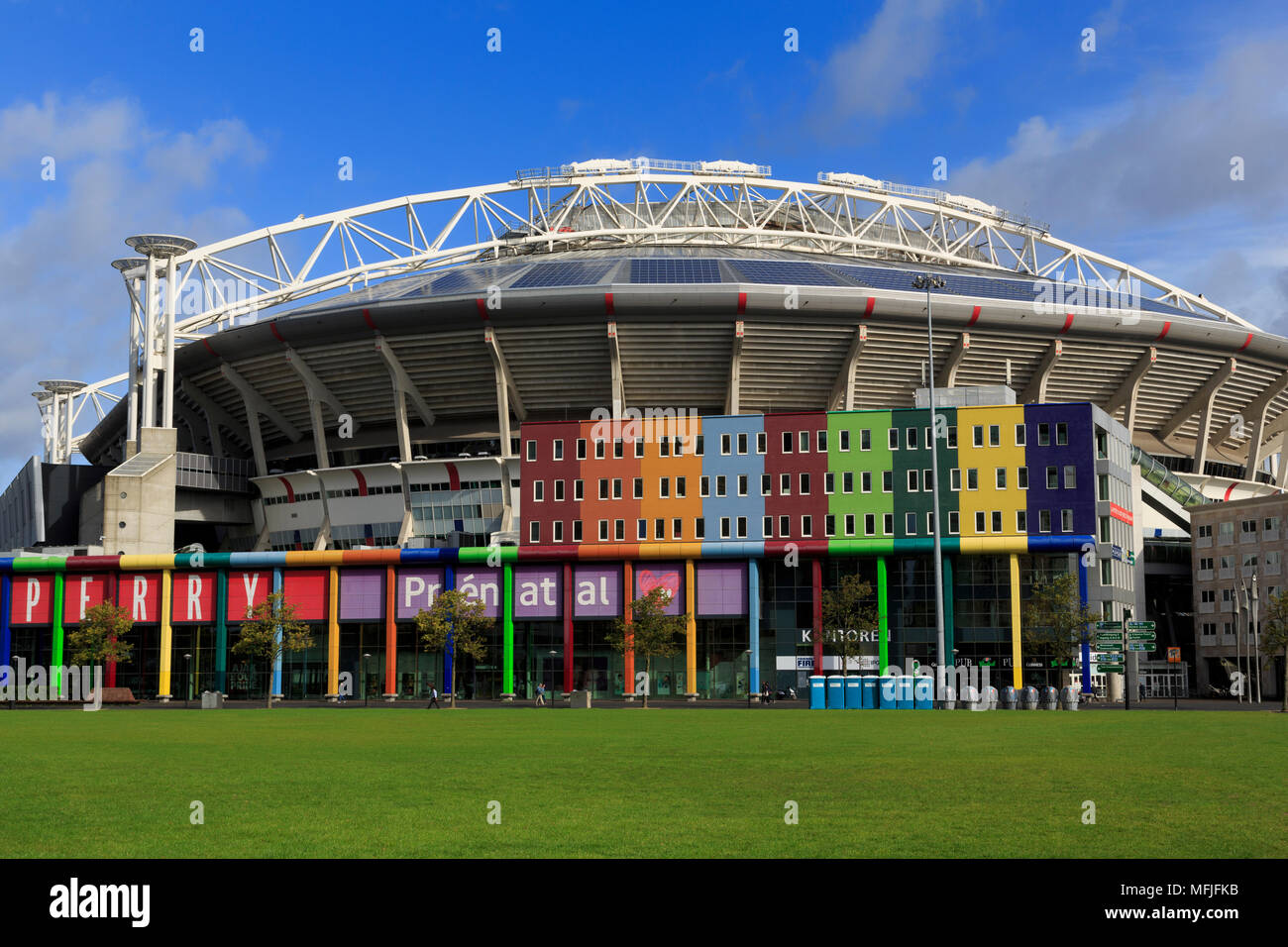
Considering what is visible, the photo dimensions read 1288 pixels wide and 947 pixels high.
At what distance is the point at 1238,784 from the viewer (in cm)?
2047

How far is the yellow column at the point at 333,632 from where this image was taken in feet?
290

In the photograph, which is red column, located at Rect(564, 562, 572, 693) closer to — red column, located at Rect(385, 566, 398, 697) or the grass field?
red column, located at Rect(385, 566, 398, 697)

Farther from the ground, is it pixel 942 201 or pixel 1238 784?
pixel 942 201

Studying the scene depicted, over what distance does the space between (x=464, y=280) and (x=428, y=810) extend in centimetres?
9044

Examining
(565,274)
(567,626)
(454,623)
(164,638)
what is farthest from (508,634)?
(565,274)

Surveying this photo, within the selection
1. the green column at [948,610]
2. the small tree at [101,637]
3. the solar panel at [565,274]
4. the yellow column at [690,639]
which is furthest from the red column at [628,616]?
the small tree at [101,637]

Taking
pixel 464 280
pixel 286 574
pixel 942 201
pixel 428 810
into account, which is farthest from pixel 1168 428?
pixel 428 810

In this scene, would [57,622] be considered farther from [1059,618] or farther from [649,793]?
[649,793]

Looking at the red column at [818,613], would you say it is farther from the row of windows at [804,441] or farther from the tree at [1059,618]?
the tree at [1059,618]

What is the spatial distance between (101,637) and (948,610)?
49.4 meters

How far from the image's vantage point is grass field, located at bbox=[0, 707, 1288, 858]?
1399cm

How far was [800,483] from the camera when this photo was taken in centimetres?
9256

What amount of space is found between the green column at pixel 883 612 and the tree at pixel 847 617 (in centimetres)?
115
